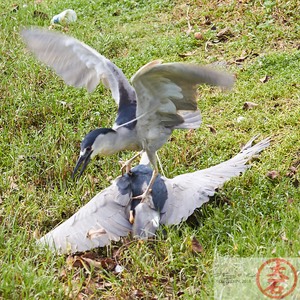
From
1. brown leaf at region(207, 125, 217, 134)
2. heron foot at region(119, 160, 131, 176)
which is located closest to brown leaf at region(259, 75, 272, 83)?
brown leaf at region(207, 125, 217, 134)

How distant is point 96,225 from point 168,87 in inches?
40.7

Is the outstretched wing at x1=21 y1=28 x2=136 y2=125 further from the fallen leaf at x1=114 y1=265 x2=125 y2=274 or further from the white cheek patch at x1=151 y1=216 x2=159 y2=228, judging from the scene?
the fallen leaf at x1=114 y1=265 x2=125 y2=274

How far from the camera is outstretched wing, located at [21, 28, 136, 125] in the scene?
4695 millimetres

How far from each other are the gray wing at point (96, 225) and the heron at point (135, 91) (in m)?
0.20

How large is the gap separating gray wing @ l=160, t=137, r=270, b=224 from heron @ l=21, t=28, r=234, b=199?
0.19 meters

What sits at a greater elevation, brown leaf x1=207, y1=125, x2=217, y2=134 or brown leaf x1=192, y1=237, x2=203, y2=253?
brown leaf x1=192, y1=237, x2=203, y2=253

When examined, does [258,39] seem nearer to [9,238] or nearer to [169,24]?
[169,24]

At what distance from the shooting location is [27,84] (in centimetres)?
616

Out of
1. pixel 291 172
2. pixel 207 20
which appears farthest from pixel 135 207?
pixel 207 20

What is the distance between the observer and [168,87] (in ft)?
13.4

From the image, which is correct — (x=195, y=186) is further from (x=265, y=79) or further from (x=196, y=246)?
(x=265, y=79)

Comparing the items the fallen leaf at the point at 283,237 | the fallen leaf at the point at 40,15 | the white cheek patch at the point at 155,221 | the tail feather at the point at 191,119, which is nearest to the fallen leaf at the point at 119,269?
the white cheek patch at the point at 155,221

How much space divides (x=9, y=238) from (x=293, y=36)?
12.4ft

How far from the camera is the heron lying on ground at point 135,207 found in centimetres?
418
